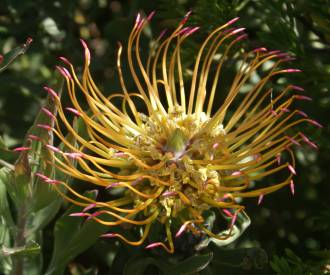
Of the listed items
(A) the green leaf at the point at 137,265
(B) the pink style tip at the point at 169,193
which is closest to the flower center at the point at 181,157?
(B) the pink style tip at the point at 169,193

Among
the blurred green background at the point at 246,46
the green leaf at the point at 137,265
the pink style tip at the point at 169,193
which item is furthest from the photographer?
the blurred green background at the point at 246,46

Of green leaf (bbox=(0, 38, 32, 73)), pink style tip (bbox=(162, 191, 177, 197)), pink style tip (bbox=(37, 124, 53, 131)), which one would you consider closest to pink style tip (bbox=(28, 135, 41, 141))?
pink style tip (bbox=(37, 124, 53, 131))

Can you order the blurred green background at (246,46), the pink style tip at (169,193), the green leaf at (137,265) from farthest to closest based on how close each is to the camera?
the blurred green background at (246,46) → the green leaf at (137,265) → the pink style tip at (169,193)

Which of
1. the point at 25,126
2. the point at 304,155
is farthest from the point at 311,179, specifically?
the point at 25,126

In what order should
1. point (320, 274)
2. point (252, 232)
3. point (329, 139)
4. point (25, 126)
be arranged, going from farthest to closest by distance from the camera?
point (25, 126) → point (252, 232) → point (329, 139) → point (320, 274)

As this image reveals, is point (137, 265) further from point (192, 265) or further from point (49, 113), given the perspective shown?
point (49, 113)

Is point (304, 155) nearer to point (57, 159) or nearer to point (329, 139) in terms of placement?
point (329, 139)

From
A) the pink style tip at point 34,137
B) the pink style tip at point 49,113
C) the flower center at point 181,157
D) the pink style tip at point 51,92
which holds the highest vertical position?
the pink style tip at point 51,92

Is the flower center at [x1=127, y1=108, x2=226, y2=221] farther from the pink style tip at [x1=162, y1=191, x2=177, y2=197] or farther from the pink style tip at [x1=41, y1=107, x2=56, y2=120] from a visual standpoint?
the pink style tip at [x1=41, y1=107, x2=56, y2=120]

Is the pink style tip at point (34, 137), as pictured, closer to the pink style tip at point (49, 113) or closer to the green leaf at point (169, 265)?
the pink style tip at point (49, 113)
